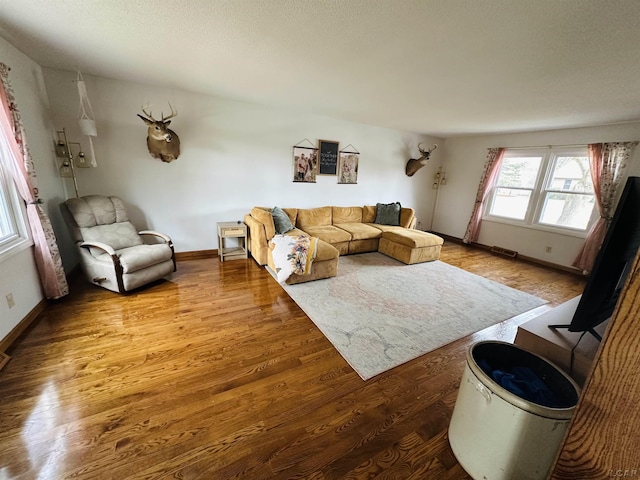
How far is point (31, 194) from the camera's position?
223 cm

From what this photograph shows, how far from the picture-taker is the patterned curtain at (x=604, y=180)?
3.63 m

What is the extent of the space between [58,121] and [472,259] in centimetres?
634

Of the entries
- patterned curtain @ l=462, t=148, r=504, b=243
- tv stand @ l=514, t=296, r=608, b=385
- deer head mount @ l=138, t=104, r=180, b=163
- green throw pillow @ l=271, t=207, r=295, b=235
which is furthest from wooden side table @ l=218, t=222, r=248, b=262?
patterned curtain @ l=462, t=148, r=504, b=243

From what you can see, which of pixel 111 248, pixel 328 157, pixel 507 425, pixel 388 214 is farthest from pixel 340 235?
pixel 507 425

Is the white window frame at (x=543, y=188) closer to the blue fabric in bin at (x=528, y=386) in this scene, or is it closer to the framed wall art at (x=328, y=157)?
the framed wall art at (x=328, y=157)

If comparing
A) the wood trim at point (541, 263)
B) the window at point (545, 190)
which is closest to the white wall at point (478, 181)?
the wood trim at point (541, 263)

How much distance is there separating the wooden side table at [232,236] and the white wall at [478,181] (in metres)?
4.83

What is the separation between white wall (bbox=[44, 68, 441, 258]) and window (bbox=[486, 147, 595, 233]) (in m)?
2.74

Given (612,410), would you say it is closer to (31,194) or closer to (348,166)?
(31,194)

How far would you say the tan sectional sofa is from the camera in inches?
134

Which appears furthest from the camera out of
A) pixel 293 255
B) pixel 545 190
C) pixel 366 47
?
pixel 545 190

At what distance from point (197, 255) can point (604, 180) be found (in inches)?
246

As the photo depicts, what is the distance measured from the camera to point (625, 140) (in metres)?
3.61

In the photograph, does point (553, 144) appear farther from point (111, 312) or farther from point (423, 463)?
point (111, 312)
